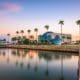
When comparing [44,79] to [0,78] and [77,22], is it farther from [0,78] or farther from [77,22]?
[77,22]

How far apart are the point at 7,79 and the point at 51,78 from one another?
25.9ft

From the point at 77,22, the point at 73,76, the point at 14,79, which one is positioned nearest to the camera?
the point at 14,79

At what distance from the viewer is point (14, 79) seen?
130ft

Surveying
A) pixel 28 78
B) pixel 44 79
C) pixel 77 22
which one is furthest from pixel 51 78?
pixel 77 22

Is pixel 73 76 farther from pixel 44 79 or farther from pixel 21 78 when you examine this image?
pixel 21 78

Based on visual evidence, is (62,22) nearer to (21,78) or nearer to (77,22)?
(77,22)

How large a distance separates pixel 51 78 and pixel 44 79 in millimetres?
1503

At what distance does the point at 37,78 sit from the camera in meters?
41.3

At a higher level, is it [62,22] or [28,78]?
[62,22]

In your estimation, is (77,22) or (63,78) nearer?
(63,78)

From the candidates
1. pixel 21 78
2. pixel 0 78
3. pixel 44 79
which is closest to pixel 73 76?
pixel 44 79

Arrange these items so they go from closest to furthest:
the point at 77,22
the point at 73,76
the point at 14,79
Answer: the point at 14,79 < the point at 73,76 < the point at 77,22

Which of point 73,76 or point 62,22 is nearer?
point 73,76

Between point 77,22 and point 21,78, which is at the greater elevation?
point 77,22
